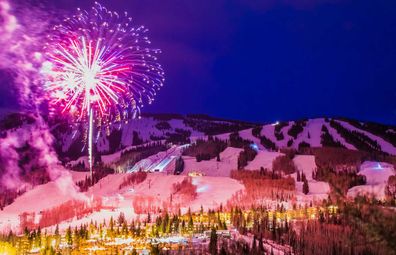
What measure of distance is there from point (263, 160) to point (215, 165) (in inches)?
360

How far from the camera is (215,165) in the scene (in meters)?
97.1

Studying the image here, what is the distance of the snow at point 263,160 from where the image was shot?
9319 centimetres

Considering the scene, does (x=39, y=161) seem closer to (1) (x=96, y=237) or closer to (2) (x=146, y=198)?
(2) (x=146, y=198)

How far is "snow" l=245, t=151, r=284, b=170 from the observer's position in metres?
93.2

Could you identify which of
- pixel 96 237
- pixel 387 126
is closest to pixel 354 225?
pixel 96 237

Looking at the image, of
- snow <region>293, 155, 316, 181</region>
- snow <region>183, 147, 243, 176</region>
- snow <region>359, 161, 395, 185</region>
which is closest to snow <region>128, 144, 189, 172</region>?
snow <region>183, 147, 243, 176</region>

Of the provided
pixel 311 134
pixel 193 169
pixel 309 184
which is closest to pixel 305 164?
pixel 309 184

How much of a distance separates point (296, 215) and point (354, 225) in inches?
1589

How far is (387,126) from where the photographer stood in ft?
459

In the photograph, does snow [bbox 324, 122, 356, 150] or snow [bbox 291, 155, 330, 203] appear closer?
snow [bbox 291, 155, 330, 203]

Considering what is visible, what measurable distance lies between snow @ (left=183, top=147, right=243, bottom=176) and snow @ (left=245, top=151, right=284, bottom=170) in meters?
3.27

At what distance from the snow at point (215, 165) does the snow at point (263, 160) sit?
3.27 m

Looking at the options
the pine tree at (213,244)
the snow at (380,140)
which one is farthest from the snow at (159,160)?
the pine tree at (213,244)

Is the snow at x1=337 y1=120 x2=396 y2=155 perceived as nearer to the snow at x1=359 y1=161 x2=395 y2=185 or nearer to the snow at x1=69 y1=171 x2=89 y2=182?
the snow at x1=359 y1=161 x2=395 y2=185
